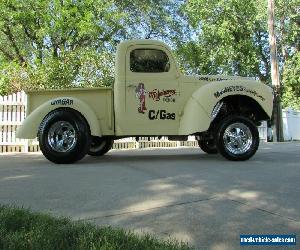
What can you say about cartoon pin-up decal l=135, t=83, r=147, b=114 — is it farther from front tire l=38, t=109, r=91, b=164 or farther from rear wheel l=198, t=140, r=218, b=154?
rear wheel l=198, t=140, r=218, b=154

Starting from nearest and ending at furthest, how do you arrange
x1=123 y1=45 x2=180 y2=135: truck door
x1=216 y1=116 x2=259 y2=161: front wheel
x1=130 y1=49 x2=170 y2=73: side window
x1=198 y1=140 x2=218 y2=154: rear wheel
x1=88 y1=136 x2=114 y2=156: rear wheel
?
x1=216 y1=116 x2=259 y2=161: front wheel < x1=123 y1=45 x2=180 y2=135: truck door < x1=130 y1=49 x2=170 y2=73: side window < x1=88 y1=136 x2=114 y2=156: rear wheel < x1=198 y1=140 x2=218 y2=154: rear wheel

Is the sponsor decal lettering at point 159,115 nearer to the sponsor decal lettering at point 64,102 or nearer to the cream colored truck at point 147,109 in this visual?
the cream colored truck at point 147,109

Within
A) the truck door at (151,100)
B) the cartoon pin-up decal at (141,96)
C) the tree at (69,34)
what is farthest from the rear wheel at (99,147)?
the tree at (69,34)

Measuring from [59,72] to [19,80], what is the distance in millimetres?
2722

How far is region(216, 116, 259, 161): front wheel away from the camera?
29.4ft

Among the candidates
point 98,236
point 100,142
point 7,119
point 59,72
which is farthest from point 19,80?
point 98,236

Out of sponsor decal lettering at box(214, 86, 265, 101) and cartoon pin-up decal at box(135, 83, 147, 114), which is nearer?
sponsor decal lettering at box(214, 86, 265, 101)

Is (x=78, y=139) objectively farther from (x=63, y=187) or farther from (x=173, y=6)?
(x=173, y=6)

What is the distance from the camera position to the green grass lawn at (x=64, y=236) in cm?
345

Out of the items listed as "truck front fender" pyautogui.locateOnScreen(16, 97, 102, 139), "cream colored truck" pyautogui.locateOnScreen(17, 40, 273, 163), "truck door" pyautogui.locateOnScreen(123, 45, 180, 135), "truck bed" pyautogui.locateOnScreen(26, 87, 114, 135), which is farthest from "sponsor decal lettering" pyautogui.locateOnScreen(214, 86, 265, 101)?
"truck front fender" pyautogui.locateOnScreen(16, 97, 102, 139)

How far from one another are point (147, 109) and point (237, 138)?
183 cm

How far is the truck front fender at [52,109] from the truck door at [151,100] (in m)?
0.64

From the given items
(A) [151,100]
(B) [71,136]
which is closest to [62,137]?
(B) [71,136]

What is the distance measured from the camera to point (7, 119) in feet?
44.0
